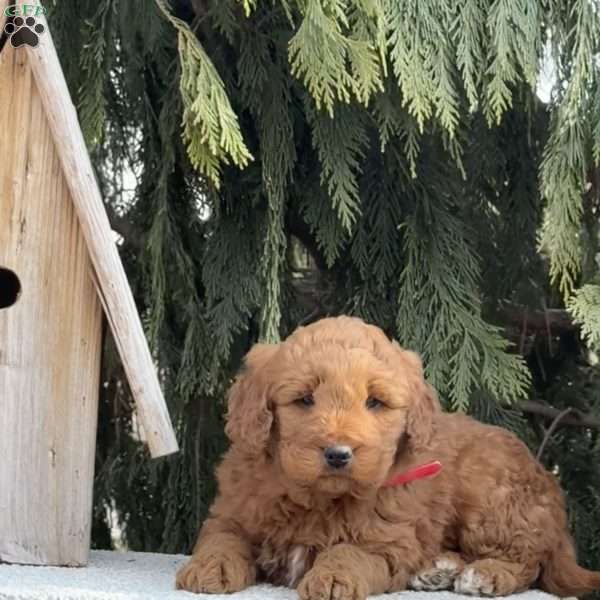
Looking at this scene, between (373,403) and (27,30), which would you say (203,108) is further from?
(373,403)

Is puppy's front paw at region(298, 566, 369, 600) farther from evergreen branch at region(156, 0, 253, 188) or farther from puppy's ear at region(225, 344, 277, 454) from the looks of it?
evergreen branch at region(156, 0, 253, 188)

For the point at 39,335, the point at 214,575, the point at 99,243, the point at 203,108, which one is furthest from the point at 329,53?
Result: the point at 214,575

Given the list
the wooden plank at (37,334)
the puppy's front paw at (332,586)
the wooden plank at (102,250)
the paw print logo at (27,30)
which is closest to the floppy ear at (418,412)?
the puppy's front paw at (332,586)

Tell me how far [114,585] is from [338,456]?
692mm

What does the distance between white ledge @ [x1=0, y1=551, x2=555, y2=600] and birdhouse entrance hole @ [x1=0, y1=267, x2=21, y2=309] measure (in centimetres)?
71

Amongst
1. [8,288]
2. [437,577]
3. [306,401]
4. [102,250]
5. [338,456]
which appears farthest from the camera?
[8,288]

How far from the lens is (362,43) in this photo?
3.61 meters

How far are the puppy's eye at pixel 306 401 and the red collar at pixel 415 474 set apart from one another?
307mm

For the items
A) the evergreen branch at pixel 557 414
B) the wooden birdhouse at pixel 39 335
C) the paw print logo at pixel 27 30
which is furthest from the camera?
the evergreen branch at pixel 557 414

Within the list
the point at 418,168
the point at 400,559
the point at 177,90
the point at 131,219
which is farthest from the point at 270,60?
the point at 400,559

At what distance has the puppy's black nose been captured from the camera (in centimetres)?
309

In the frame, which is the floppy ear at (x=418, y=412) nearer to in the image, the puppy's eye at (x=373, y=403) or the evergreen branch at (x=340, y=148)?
the puppy's eye at (x=373, y=403)

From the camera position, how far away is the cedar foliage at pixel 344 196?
3775 mm

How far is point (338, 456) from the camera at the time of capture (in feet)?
10.1
